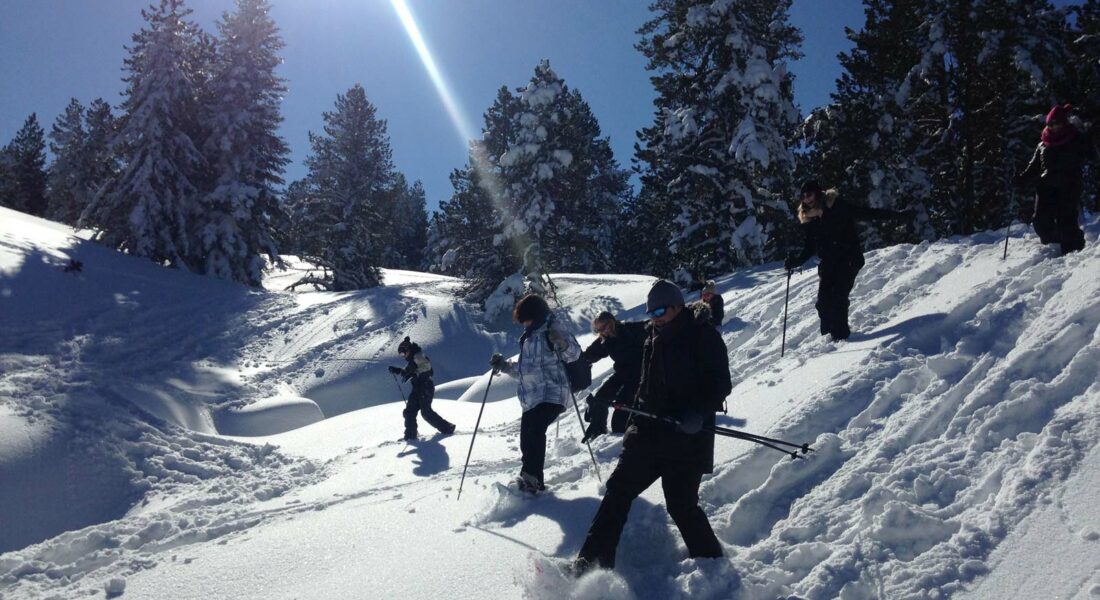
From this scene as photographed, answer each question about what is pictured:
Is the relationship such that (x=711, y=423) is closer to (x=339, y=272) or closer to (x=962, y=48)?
(x=962, y=48)

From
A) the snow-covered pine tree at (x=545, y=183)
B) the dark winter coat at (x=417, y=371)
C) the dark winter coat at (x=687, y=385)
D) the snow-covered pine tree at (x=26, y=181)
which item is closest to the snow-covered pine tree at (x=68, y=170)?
the snow-covered pine tree at (x=26, y=181)

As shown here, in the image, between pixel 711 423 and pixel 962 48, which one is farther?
pixel 962 48

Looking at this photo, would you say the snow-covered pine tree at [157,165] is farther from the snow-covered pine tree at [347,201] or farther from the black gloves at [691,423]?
the black gloves at [691,423]

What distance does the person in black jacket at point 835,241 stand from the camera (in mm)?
7711

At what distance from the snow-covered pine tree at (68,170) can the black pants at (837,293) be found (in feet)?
145

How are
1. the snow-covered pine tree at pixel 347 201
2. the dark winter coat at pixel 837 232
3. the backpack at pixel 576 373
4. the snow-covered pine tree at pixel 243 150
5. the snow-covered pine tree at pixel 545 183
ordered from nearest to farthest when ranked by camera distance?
the backpack at pixel 576 373 → the dark winter coat at pixel 837 232 → the snow-covered pine tree at pixel 545 183 → the snow-covered pine tree at pixel 243 150 → the snow-covered pine tree at pixel 347 201

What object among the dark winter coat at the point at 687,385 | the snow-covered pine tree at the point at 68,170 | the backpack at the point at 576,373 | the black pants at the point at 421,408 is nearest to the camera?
the dark winter coat at the point at 687,385

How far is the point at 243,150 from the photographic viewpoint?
26953mm

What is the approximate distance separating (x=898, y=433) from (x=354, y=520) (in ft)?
15.0

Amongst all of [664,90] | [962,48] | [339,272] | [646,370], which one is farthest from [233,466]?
[339,272]

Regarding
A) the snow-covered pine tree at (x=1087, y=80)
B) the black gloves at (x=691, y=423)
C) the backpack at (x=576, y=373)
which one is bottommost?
the black gloves at (x=691, y=423)

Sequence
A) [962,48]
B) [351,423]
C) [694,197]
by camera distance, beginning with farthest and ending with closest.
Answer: [694,197], [962,48], [351,423]

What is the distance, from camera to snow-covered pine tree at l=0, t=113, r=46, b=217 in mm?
47156

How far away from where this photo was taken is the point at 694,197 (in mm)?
21359
